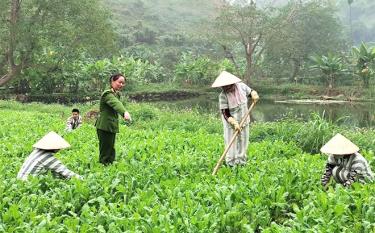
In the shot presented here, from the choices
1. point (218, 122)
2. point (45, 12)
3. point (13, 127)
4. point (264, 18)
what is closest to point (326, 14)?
point (264, 18)

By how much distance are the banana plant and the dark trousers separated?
30.0 m

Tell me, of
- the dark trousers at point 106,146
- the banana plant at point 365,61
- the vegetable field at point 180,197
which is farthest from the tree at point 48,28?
the dark trousers at point 106,146

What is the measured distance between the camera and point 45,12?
26.0 meters

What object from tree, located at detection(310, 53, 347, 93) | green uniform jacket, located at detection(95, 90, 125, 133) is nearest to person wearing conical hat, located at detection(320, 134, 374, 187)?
green uniform jacket, located at detection(95, 90, 125, 133)

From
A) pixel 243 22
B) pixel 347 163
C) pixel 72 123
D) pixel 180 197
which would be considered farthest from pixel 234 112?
pixel 243 22

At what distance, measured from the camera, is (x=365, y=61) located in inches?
1382

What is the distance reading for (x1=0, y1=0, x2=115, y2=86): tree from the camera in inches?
1008

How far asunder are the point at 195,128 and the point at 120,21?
5939 cm

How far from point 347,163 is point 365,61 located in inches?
1249

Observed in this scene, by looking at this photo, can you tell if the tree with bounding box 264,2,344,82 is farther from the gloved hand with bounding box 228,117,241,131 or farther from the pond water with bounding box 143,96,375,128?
the gloved hand with bounding box 228,117,241,131

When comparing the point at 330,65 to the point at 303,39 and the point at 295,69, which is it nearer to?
the point at 303,39

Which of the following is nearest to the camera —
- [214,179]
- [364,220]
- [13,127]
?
[364,220]

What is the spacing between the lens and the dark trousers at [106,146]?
7.69 metres

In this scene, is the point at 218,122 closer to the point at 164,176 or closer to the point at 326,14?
the point at 164,176
